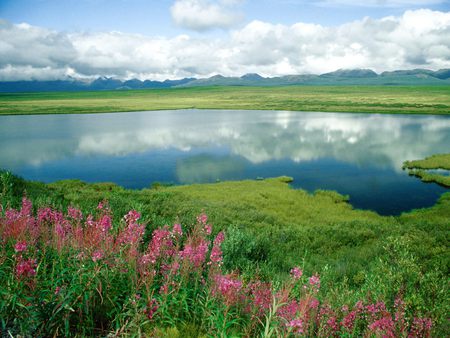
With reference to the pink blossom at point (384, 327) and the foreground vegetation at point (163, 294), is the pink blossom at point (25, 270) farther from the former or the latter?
the pink blossom at point (384, 327)

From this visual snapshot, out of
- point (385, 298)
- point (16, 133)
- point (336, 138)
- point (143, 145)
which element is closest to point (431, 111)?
point (336, 138)

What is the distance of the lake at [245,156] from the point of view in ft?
103

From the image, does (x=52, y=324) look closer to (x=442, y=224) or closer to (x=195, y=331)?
(x=195, y=331)

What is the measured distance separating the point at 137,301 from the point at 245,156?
3928 centimetres

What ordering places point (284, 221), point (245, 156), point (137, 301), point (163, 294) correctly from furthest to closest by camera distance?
point (245, 156), point (284, 221), point (163, 294), point (137, 301)

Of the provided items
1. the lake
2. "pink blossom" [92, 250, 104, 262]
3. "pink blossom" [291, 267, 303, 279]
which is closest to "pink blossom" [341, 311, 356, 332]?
"pink blossom" [291, 267, 303, 279]

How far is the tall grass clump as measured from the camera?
4.09 metres

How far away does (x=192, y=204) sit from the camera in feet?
67.1

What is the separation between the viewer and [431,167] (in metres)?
36.1

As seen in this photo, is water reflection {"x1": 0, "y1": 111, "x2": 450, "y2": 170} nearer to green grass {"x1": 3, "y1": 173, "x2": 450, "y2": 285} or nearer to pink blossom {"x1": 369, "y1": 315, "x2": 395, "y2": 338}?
green grass {"x1": 3, "y1": 173, "x2": 450, "y2": 285}

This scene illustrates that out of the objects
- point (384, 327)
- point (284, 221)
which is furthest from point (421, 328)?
point (284, 221)

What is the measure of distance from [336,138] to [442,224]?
39.2 meters

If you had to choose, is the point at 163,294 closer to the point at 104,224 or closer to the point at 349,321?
the point at 104,224

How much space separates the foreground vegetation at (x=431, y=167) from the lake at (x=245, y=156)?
1.27m
